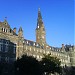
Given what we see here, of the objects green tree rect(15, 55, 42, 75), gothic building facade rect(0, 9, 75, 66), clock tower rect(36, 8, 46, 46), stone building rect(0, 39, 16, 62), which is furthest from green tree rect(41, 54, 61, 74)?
clock tower rect(36, 8, 46, 46)

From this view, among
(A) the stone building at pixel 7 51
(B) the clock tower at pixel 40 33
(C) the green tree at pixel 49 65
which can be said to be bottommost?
(C) the green tree at pixel 49 65

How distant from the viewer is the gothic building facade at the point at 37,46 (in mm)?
76125

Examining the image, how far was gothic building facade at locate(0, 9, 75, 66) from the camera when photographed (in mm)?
76125

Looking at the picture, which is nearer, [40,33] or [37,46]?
[37,46]

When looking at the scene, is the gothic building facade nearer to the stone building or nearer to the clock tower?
the clock tower

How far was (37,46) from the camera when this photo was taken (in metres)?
109

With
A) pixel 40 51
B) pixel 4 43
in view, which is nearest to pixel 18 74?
pixel 4 43

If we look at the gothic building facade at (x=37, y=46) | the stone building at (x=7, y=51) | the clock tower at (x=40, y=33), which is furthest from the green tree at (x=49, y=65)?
the clock tower at (x=40, y=33)

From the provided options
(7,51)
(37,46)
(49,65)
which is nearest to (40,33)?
(37,46)

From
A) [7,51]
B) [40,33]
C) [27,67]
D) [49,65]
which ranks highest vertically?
[40,33]

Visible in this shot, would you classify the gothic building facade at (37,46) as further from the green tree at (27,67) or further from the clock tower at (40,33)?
the green tree at (27,67)

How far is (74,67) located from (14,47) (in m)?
75.1

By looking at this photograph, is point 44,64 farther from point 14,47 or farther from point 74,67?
point 74,67

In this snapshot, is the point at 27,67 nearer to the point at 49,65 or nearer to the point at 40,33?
the point at 49,65
